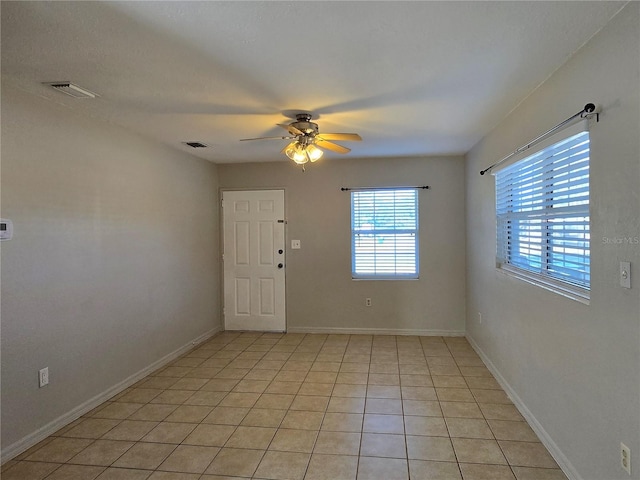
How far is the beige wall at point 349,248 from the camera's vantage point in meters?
4.82

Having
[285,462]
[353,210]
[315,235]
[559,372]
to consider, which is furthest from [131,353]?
[559,372]

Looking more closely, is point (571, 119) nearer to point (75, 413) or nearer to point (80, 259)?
point (80, 259)

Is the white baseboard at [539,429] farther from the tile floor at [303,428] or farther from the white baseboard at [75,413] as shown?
the white baseboard at [75,413]

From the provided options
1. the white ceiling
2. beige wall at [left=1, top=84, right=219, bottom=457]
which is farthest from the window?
beige wall at [left=1, top=84, right=219, bottom=457]

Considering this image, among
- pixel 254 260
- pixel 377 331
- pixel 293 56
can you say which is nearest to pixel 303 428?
pixel 293 56

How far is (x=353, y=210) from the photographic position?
5008 mm

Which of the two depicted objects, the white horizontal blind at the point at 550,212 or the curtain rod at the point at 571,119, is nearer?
the curtain rod at the point at 571,119

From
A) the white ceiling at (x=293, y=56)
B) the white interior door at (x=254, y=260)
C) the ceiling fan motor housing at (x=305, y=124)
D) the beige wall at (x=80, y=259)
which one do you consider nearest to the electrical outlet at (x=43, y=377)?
the beige wall at (x=80, y=259)

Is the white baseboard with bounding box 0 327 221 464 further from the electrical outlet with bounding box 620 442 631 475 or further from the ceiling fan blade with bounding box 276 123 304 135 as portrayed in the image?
the electrical outlet with bounding box 620 442 631 475

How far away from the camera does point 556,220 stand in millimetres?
2350

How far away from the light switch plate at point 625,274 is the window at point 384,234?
328cm

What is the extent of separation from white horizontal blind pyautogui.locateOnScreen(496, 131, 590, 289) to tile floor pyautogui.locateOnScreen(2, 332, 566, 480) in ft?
3.73

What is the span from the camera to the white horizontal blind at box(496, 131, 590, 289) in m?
2.04

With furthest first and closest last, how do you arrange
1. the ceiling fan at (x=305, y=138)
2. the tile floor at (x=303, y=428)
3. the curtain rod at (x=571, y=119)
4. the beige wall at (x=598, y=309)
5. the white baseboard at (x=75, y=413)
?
1. the ceiling fan at (x=305, y=138)
2. the white baseboard at (x=75, y=413)
3. the tile floor at (x=303, y=428)
4. the curtain rod at (x=571, y=119)
5. the beige wall at (x=598, y=309)
